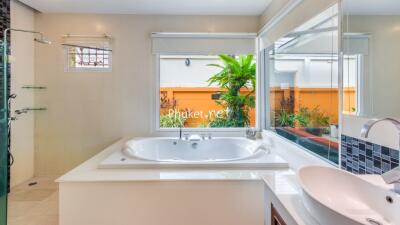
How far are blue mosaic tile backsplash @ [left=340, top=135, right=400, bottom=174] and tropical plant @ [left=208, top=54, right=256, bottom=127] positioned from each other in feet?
6.88

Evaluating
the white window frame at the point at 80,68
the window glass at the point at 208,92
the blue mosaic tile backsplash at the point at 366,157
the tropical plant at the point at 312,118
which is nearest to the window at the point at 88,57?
the white window frame at the point at 80,68

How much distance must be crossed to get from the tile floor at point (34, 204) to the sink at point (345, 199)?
91.6 inches

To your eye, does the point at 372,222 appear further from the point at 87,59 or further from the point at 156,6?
the point at 87,59

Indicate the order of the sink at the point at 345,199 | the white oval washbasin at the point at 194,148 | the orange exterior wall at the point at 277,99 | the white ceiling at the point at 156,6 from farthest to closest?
the white oval washbasin at the point at 194,148
the white ceiling at the point at 156,6
the orange exterior wall at the point at 277,99
the sink at the point at 345,199

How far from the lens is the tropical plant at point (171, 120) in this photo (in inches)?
145

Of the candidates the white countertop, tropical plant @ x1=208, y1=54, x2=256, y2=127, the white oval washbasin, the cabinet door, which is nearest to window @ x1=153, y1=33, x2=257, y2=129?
tropical plant @ x1=208, y1=54, x2=256, y2=127

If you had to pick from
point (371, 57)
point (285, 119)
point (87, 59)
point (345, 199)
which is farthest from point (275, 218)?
point (87, 59)

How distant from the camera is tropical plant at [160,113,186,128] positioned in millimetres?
3678

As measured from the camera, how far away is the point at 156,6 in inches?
127

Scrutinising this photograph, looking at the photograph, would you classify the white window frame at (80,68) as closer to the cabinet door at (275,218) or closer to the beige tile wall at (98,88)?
the beige tile wall at (98,88)

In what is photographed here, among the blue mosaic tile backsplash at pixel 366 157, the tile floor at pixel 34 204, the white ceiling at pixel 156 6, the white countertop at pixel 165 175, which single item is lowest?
the tile floor at pixel 34 204

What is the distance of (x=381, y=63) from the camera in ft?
4.19

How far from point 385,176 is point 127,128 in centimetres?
315

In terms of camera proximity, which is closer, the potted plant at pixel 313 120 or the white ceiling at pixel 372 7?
the white ceiling at pixel 372 7
